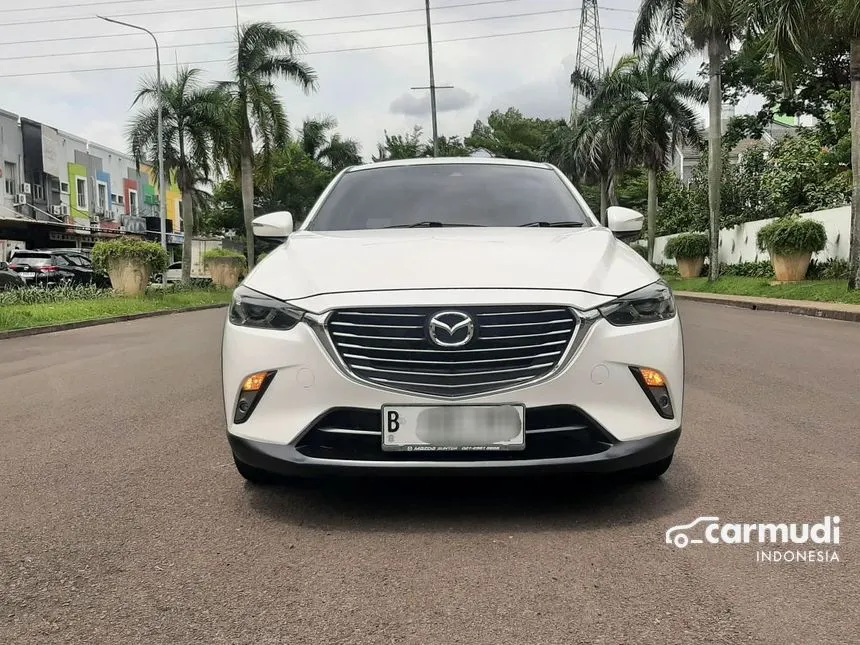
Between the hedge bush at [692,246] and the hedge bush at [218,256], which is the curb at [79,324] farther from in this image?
the hedge bush at [692,246]

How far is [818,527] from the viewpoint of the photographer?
309 cm

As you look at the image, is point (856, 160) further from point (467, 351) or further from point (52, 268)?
point (52, 268)

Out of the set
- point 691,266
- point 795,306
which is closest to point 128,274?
point 795,306

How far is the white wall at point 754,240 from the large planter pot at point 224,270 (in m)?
19.0

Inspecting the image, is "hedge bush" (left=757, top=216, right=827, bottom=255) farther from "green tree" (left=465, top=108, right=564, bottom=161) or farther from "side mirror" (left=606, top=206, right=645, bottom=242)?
"green tree" (left=465, top=108, right=564, bottom=161)

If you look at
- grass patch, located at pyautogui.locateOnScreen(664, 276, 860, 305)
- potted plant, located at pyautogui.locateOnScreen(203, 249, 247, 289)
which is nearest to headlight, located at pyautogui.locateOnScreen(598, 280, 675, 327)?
grass patch, located at pyautogui.locateOnScreen(664, 276, 860, 305)

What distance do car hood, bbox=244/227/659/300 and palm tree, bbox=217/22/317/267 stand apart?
85.7 ft

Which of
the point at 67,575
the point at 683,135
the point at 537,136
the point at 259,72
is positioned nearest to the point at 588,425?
the point at 67,575

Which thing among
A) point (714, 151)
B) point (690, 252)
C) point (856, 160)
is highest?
point (714, 151)

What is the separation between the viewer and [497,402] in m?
2.94

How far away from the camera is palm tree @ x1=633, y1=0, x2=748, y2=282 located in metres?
23.3

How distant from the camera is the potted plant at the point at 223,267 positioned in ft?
105

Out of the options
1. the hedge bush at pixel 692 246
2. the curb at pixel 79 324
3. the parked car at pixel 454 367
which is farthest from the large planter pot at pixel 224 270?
the parked car at pixel 454 367

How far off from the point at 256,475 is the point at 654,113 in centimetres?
3618
